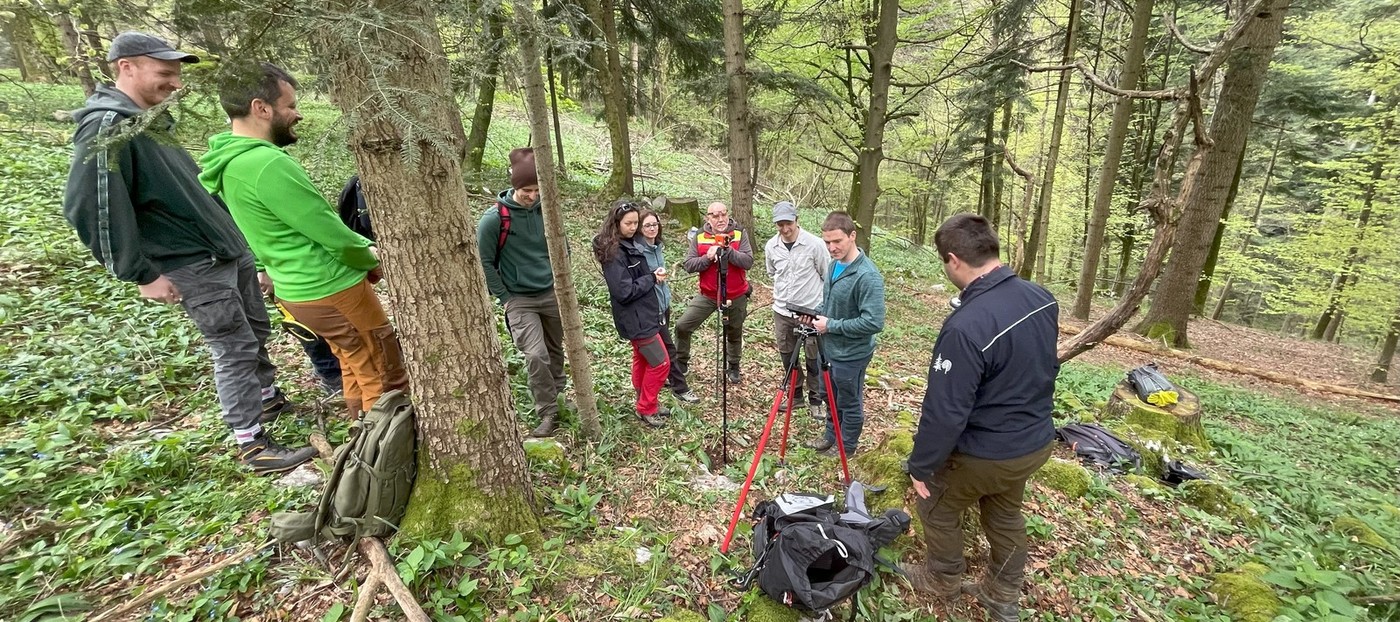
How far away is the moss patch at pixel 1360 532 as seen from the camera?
3.83 meters

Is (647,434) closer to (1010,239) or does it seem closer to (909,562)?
(909,562)

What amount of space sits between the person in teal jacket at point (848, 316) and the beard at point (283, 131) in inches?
135

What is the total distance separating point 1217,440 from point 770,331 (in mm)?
5270

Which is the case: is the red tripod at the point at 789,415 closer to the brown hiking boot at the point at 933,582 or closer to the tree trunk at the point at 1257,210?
the brown hiking boot at the point at 933,582

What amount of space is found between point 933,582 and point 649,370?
2547 millimetres

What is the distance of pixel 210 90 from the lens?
179 centimetres

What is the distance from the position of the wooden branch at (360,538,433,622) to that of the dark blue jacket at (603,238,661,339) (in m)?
2.22

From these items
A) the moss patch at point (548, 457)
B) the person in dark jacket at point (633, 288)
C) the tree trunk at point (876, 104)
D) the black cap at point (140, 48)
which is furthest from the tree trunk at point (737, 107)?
the black cap at point (140, 48)

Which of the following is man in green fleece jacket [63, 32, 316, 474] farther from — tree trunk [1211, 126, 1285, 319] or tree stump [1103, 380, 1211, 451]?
tree trunk [1211, 126, 1285, 319]

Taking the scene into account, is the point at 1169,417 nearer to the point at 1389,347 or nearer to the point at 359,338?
the point at 359,338

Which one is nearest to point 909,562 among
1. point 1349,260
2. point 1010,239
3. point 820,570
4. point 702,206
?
point 820,570

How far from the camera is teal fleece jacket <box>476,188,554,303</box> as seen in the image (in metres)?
3.86

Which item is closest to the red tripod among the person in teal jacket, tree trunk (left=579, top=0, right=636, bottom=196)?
the person in teal jacket

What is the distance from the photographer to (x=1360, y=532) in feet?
13.3
